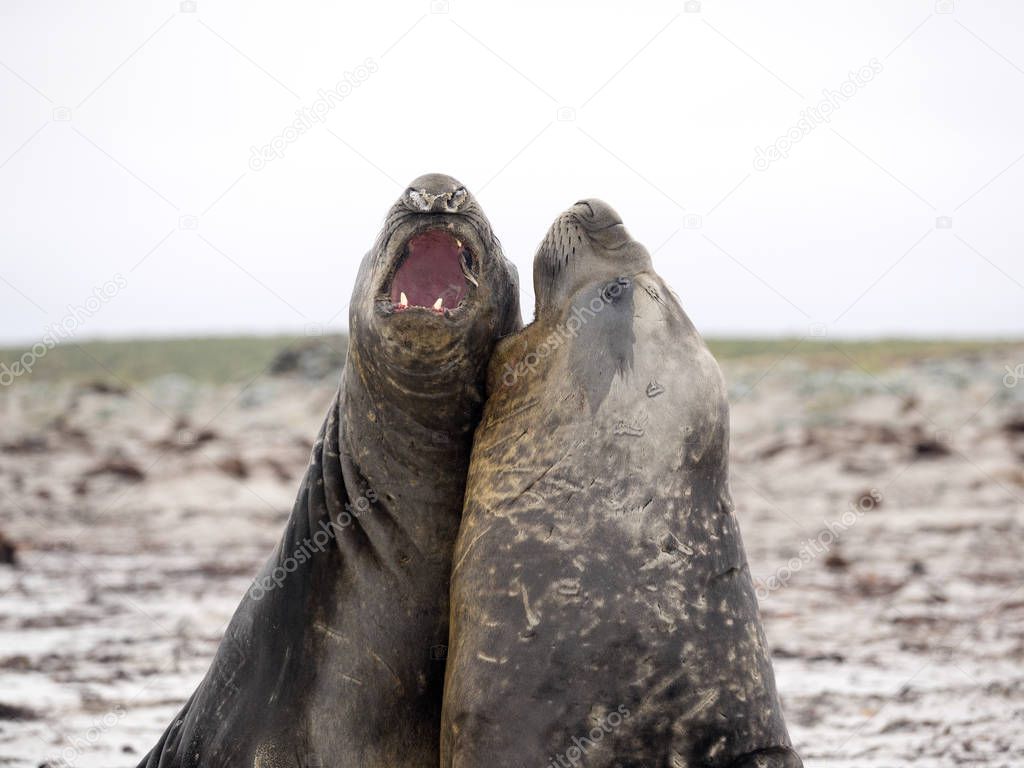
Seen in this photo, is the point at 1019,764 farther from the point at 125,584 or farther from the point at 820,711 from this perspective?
the point at 125,584

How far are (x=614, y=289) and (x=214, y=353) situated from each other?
5442 centimetres

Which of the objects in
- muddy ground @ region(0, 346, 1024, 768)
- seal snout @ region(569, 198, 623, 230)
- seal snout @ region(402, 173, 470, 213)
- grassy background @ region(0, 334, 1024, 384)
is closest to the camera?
seal snout @ region(402, 173, 470, 213)

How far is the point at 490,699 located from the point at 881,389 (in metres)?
21.7

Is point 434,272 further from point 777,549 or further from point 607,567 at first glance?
point 777,549

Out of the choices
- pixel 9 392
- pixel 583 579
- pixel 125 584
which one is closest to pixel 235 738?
pixel 583 579

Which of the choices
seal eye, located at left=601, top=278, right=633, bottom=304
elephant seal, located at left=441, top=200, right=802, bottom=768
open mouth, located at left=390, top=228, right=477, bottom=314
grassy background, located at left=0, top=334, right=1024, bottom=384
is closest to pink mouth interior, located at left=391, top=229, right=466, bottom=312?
open mouth, located at left=390, top=228, right=477, bottom=314

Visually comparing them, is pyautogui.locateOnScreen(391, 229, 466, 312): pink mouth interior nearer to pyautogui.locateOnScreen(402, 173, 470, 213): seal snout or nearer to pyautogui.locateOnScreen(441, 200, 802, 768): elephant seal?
pyautogui.locateOnScreen(402, 173, 470, 213): seal snout

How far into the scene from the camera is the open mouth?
3424 mm

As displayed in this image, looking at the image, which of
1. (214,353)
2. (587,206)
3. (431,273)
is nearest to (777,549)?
(587,206)

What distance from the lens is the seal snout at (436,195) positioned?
11.0 ft

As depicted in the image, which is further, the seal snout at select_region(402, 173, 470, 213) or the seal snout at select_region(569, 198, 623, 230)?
the seal snout at select_region(569, 198, 623, 230)

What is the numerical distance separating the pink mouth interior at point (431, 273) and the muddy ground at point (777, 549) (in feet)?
10.1

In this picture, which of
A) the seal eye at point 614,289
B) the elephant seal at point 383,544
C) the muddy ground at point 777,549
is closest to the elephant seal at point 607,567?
the seal eye at point 614,289

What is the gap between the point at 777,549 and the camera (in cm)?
1328
